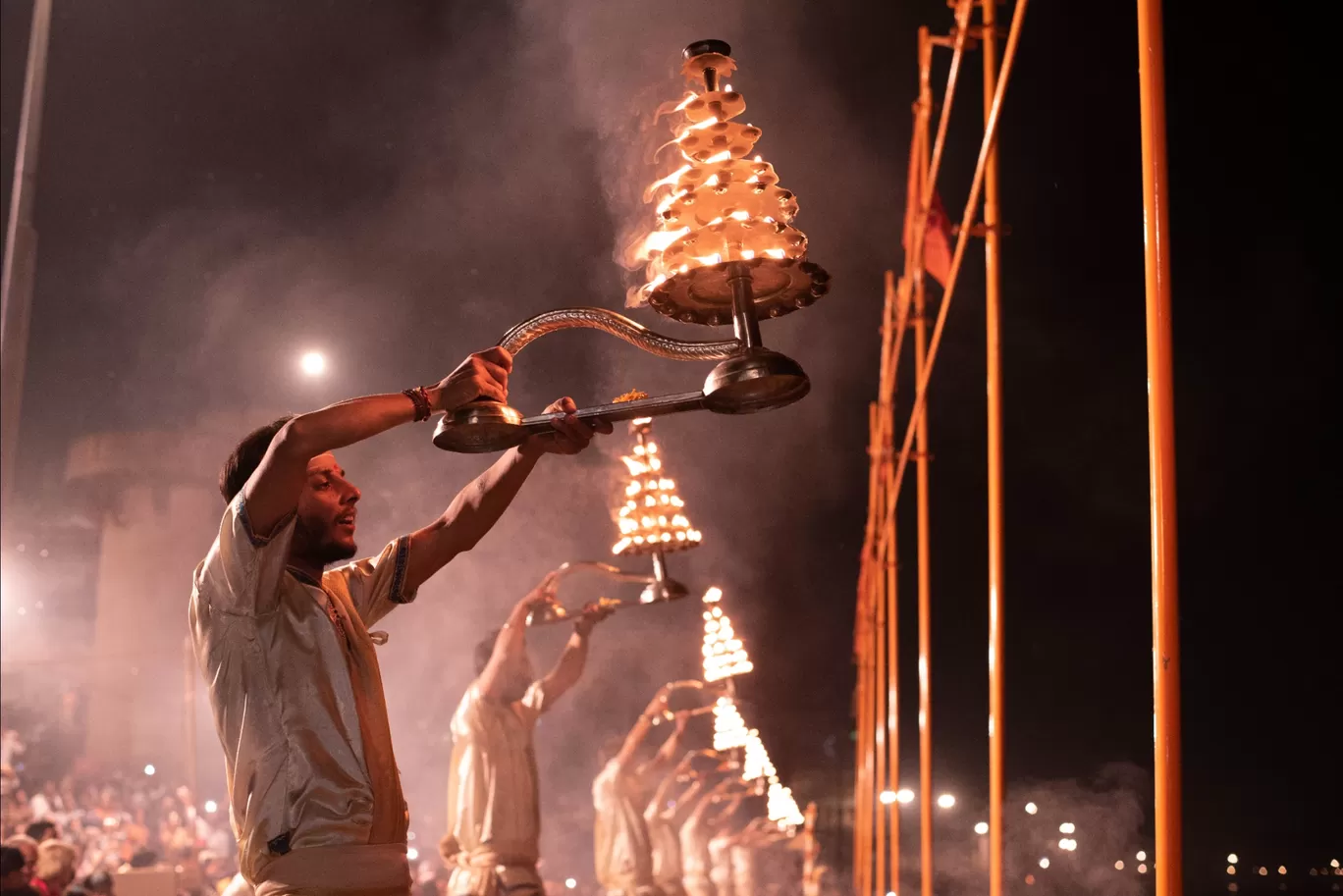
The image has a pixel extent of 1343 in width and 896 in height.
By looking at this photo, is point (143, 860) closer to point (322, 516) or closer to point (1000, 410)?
point (322, 516)

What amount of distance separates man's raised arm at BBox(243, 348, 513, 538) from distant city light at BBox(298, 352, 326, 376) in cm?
662

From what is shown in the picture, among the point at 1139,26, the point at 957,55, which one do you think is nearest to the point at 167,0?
the point at 957,55

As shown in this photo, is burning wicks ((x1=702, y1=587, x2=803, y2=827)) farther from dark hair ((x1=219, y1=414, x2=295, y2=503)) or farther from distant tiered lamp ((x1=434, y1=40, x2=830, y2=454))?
distant tiered lamp ((x1=434, y1=40, x2=830, y2=454))

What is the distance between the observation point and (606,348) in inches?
412

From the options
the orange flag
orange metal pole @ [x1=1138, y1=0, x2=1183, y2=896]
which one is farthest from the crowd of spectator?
orange metal pole @ [x1=1138, y1=0, x2=1183, y2=896]

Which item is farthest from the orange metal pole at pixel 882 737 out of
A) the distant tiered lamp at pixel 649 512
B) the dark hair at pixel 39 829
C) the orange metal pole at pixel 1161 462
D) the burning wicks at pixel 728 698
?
the orange metal pole at pixel 1161 462

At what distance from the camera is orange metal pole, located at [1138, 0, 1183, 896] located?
2.32 metres

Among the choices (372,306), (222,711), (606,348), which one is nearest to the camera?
(222,711)

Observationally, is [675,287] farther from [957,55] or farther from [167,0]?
[167,0]

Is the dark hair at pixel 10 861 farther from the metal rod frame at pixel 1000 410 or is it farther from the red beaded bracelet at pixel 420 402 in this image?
the red beaded bracelet at pixel 420 402

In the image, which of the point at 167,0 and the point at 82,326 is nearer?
the point at 167,0

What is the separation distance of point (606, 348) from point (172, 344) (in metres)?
3.61

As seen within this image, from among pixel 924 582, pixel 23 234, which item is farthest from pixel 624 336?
pixel 23 234

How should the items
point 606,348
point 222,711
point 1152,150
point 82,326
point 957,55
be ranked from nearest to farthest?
point 1152,150, point 222,711, point 957,55, point 606,348, point 82,326
